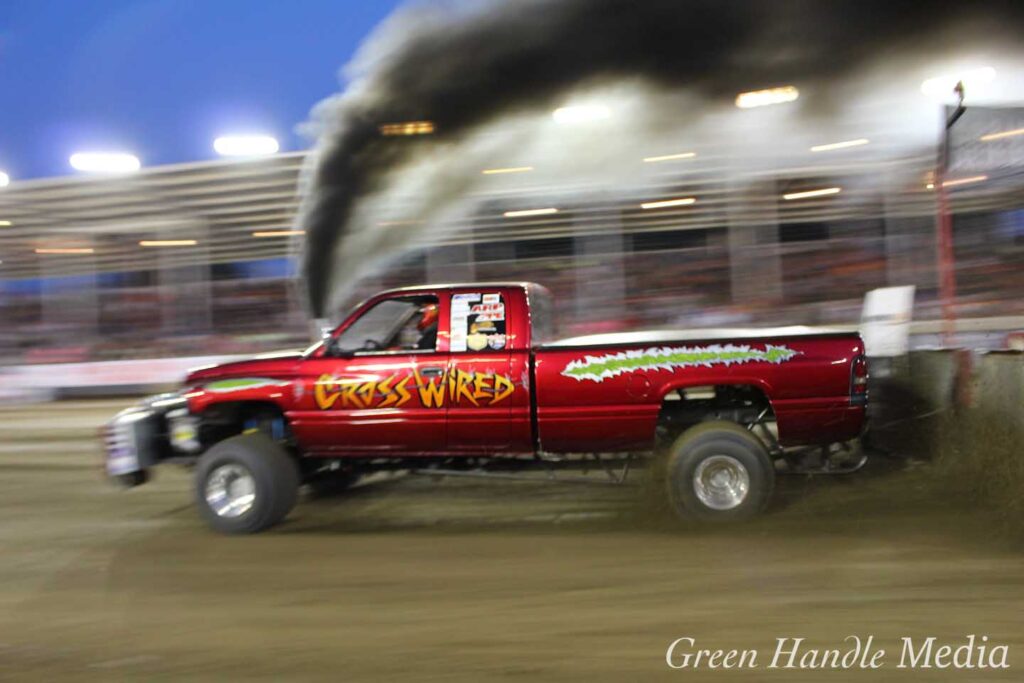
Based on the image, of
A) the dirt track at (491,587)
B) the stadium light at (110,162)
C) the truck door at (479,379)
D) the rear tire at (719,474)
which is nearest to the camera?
the dirt track at (491,587)

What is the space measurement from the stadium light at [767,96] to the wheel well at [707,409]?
207 inches

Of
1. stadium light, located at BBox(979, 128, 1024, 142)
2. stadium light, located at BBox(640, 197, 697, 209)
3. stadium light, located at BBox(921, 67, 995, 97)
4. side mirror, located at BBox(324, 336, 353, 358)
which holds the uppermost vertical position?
stadium light, located at BBox(640, 197, 697, 209)

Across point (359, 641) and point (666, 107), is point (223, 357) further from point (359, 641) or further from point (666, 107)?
point (359, 641)

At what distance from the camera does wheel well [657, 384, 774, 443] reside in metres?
6.43

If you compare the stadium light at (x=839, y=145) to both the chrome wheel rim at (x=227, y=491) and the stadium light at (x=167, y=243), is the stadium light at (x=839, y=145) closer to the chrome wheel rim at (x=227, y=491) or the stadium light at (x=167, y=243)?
the chrome wheel rim at (x=227, y=491)

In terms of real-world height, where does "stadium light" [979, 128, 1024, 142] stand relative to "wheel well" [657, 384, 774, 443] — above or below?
above

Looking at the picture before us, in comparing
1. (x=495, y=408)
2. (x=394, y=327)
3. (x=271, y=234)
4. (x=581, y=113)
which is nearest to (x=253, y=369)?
(x=394, y=327)

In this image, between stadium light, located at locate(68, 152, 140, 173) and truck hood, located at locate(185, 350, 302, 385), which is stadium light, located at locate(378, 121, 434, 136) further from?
stadium light, located at locate(68, 152, 140, 173)

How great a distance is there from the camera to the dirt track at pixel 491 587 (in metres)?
3.90

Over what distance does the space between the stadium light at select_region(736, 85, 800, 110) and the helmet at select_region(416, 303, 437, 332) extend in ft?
19.1

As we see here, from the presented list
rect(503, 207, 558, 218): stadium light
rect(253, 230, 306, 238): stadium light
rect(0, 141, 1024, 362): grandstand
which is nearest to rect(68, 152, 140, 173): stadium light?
rect(0, 141, 1024, 362): grandstand

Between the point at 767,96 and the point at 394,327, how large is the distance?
6660mm

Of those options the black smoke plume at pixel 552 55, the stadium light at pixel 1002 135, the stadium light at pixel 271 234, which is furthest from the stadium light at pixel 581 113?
the stadium light at pixel 271 234

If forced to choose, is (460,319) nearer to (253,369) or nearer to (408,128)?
Answer: (253,369)
